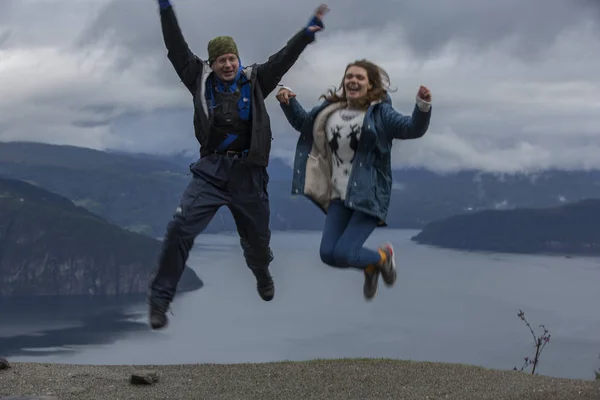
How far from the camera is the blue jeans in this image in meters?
9.70

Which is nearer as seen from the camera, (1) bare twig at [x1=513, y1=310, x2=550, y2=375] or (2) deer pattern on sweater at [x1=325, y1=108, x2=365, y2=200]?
(2) deer pattern on sweater at [x1=325, y1=108, x2=365, y2=200]

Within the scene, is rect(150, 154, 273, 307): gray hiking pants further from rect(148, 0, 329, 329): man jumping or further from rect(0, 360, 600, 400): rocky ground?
rect(0, 360, 600, 400): rocky ground

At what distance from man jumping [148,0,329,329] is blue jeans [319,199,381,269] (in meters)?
0.94

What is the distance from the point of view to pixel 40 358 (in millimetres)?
147625

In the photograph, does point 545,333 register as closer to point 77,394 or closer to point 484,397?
point 484,397

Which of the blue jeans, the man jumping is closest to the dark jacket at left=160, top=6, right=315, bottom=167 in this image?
the man jumping

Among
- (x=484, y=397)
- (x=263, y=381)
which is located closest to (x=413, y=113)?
(x=484, y=397)

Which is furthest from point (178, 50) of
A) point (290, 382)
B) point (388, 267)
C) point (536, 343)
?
point (536, 343)

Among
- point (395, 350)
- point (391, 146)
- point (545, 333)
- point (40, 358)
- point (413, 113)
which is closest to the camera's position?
point (413, 113)

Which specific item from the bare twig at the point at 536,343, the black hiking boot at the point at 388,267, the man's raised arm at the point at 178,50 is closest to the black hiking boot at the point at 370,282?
the black hiking boot at the point at 388,267

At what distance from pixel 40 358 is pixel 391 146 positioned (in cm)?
14706

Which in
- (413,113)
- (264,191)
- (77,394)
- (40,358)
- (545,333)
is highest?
(413,113)

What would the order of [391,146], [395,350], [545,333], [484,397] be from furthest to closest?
[395,350], [545,333], [484,397], [391,146]

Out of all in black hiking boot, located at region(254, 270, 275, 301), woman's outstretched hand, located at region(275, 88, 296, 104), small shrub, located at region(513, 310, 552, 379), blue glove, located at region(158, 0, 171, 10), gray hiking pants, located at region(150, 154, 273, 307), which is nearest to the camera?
blue glove, located at region(158, 0, 171, 10)
